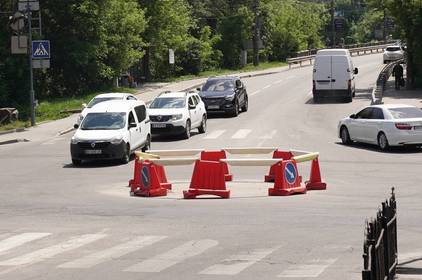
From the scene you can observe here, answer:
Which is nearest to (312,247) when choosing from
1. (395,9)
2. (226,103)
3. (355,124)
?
(355,124)

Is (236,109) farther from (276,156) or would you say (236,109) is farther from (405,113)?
(276,156)

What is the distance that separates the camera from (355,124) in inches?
1148

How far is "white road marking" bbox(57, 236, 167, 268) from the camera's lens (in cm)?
1166

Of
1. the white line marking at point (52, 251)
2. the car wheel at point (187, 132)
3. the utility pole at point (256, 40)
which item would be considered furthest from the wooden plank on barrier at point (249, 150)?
the utility pole at point (256, 40)

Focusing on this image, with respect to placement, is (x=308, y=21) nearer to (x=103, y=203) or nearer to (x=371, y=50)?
(x=371, y=50)

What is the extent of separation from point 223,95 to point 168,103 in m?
7.36

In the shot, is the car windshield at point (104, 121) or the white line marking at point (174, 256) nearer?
the white line marking at point (174, 256)

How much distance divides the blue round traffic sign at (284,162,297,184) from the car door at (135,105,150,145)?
9736 millimetres

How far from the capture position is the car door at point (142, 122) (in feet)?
91.7

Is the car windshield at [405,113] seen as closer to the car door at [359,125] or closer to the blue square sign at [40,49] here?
the car door at [359,125]

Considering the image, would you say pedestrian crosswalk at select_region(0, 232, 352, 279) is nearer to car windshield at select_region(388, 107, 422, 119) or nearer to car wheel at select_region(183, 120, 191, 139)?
car windshield at select_region(388, 107, 422, 119)

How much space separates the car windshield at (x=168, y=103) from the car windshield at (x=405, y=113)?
8889 mm

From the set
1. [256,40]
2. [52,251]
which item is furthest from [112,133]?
[256,40]

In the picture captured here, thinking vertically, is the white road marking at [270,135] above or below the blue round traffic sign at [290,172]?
below
